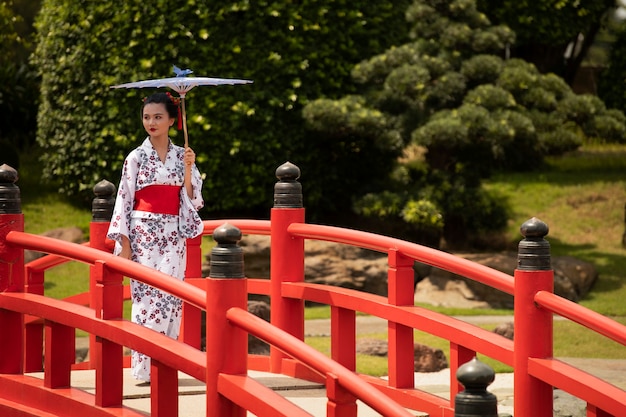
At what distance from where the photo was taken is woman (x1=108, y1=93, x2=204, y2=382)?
6.35 m

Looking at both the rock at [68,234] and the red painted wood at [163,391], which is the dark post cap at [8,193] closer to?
the red painted wood at [163,391]

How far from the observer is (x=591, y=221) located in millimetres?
15312

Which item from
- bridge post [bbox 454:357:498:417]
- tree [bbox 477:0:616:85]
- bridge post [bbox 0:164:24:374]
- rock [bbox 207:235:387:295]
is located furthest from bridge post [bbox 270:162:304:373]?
tree [bbox 477:0:616:85]

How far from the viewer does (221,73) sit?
1390 centimetres

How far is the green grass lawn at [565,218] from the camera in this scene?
11398mm

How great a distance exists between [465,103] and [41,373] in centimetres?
765

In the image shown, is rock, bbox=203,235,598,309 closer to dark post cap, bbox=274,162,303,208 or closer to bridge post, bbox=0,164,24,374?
dark post cap, bbox=274,162,303,208

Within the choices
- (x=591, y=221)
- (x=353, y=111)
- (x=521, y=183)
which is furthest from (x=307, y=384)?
(x=521, y=183)

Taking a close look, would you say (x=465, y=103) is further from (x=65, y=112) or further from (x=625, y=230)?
(x=65, y=112)

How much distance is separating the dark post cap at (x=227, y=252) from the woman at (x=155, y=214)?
1.77m

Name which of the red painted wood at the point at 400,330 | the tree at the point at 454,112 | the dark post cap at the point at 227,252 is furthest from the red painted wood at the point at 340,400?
the tree at the point at 454,112

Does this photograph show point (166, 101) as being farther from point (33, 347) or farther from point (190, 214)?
point (33, 347)

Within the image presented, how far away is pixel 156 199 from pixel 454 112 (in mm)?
7121

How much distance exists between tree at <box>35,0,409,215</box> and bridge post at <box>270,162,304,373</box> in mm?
7030
